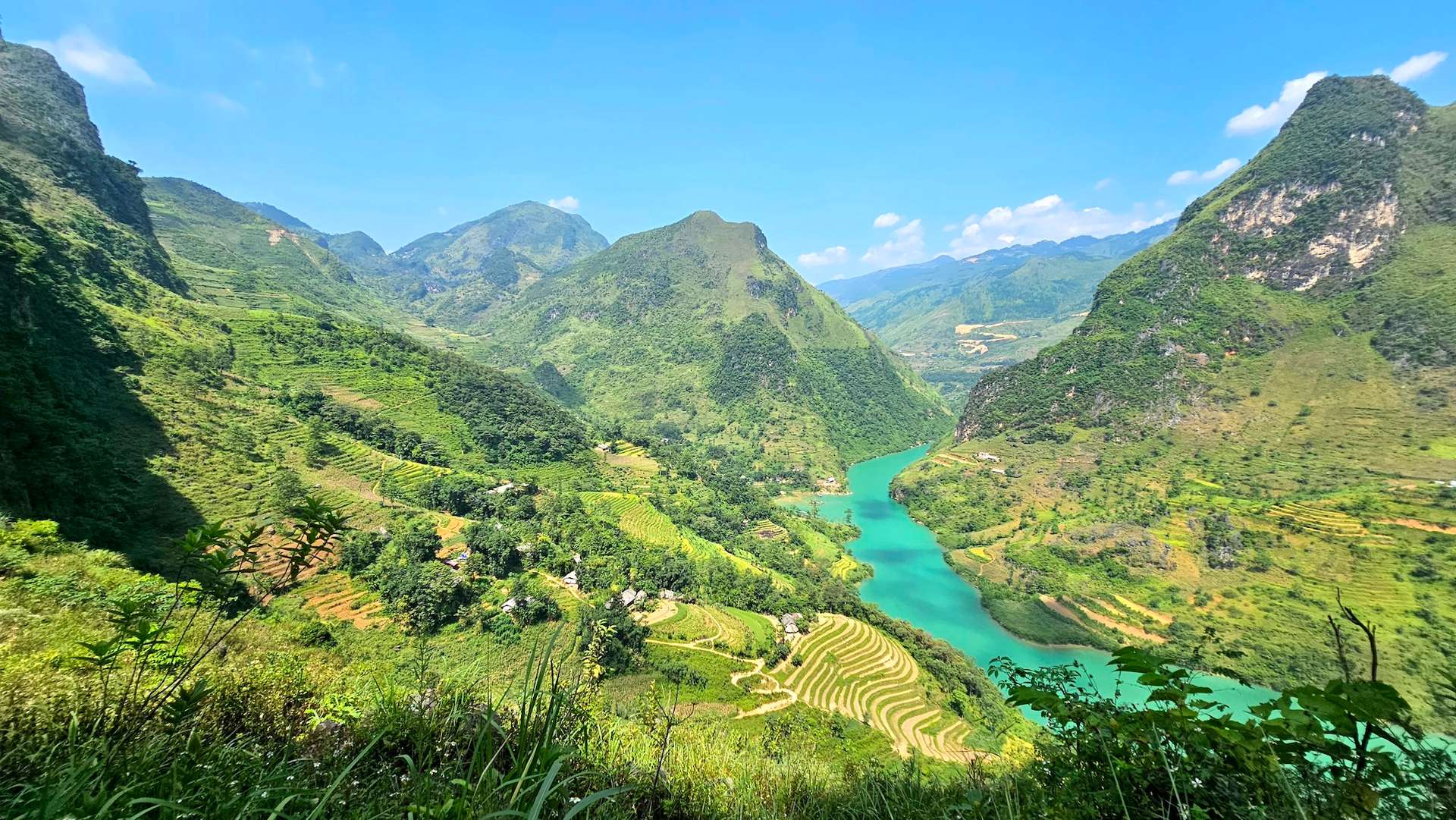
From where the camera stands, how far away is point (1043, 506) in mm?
49250

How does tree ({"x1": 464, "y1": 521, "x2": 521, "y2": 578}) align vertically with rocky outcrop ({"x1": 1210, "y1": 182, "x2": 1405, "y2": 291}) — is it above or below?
below

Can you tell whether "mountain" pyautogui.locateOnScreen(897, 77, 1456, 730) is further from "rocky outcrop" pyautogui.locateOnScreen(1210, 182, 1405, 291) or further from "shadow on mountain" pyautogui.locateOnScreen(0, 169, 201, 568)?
"shadow on mountain" pyautogui.locateOnScreen(0, 169, 201, 568)

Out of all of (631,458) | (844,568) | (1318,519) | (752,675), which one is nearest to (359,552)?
(752,675)

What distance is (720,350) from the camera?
108m

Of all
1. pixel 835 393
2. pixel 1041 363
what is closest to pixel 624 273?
pixel 835 393

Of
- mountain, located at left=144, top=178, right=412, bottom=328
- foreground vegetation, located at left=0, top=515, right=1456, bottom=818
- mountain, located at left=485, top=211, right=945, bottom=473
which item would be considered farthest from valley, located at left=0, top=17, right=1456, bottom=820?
mountain, located at left=485, top=211, right=945, bottom=473

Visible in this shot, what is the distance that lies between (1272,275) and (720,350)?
82012 millimetres

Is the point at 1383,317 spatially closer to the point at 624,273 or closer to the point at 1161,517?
the point at 1161,517

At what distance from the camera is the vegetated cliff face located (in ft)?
188

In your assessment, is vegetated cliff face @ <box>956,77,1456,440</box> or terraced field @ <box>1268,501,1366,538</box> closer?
terraced field @ <box>1268,501,1366,538</box>

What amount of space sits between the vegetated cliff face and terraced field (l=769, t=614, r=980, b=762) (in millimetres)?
47693

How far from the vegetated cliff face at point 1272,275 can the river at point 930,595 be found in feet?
80.2

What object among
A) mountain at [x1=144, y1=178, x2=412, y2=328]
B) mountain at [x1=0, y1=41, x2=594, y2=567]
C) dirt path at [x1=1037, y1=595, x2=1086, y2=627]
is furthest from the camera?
mountain at [x1=144, y1=178, x2=412, y2=328]

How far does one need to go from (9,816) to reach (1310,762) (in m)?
4.74
